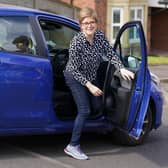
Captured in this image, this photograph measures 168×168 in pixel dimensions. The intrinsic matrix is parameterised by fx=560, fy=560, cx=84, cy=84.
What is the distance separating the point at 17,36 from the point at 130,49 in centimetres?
151

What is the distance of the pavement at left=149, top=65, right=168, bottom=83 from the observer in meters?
15.6

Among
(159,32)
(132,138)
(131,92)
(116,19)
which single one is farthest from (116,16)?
(131,92)

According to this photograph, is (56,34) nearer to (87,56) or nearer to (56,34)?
(56,34)

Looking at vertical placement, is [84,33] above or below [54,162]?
above

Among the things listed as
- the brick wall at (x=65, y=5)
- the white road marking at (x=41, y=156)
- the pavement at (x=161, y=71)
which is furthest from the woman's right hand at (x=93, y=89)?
the brick wall at (x=65, y=5)

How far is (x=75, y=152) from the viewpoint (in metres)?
6.38

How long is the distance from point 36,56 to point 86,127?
107 cm

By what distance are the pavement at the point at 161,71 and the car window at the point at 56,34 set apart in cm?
867

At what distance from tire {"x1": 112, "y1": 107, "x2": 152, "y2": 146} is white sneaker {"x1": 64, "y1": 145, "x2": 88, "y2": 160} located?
75cm

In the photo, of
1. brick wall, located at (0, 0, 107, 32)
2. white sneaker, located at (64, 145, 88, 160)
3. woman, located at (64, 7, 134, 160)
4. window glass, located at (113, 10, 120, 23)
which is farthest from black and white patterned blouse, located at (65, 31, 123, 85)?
window glass, located at (113, 10, 120, 23)

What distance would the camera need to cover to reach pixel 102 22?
80.8 ft

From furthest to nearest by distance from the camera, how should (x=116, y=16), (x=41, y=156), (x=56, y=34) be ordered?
(x=116, y=16) < (x=56, y=34) < (x=41, y=156)

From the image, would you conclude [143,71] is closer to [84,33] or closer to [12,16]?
[84,33]

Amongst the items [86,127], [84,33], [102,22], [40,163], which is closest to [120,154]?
[86,127]
